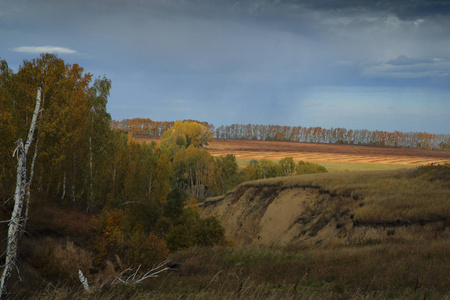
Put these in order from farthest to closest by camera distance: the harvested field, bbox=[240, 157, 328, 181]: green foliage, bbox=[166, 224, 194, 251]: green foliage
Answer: the harvested field → bbox=[240, 157, 328, 181]: green foliage → bbox=[166, 224, 194, 251]: green foliage

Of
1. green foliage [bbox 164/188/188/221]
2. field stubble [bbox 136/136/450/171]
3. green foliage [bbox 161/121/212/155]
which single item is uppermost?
green foliage [bbox 161/121/212/155]

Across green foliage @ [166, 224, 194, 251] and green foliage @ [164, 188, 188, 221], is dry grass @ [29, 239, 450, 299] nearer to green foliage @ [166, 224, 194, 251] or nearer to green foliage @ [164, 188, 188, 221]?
green foliage @ [166, 224, 194, 251]

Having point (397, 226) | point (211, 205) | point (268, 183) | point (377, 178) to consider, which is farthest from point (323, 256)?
point (211, 205)

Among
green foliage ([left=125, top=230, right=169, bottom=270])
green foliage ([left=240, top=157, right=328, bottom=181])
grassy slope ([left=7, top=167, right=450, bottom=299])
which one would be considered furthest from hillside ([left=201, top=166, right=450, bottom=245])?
green foliage ([left=240, top=157, right=328, bottom=181])

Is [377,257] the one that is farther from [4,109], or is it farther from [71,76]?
[71,76]

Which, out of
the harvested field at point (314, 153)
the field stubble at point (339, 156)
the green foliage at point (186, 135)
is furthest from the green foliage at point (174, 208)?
the harvested field at point (314, 153)

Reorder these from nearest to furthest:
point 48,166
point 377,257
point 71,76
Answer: point 377,257 < point 48,166 < point 71,76

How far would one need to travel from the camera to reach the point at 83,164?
1447 inches

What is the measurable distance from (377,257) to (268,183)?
117 ft

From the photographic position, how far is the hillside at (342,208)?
26.1 m

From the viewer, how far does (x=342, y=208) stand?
34.0 meters

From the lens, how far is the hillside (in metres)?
26.1

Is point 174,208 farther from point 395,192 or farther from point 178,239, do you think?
point 395,192

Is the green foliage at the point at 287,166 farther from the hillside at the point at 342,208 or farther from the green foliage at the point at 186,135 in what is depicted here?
the hillside at the point at 342,208
